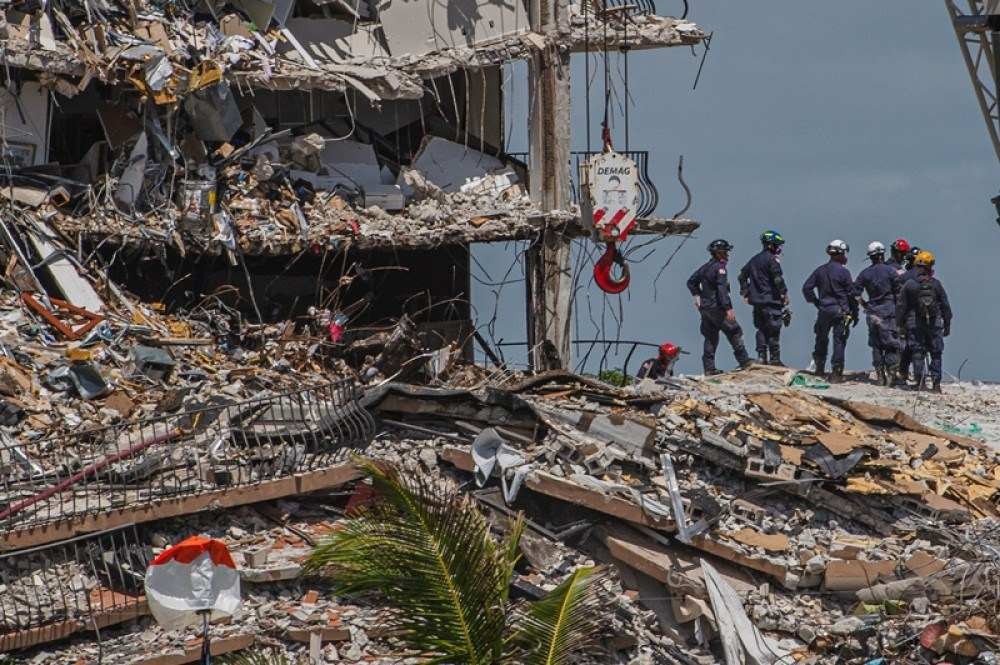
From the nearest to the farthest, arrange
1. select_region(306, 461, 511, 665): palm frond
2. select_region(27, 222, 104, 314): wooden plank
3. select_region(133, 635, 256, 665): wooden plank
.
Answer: select_region(306, 461, 511, 665): palm frond → select_region(133, 635, 256, 665): wooden plank → select_region(27, 222, 104, 314): wooden plank

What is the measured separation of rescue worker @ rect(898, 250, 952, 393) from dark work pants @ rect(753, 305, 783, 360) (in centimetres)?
147

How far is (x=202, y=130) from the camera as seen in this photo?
2662 cm

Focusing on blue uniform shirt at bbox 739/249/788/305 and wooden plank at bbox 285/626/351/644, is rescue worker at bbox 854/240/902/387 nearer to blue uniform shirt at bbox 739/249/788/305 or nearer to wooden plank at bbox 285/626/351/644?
blue uniform shirt at bbox 739/249/788/305

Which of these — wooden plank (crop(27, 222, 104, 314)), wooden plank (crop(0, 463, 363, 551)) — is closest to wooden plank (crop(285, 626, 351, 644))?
wooden plank (crop(0, 463, 363, 551))

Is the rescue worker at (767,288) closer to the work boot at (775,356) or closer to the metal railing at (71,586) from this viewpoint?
the work boot at (775,356)

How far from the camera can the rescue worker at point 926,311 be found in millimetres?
24719

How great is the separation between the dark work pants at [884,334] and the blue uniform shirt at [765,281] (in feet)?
3.52

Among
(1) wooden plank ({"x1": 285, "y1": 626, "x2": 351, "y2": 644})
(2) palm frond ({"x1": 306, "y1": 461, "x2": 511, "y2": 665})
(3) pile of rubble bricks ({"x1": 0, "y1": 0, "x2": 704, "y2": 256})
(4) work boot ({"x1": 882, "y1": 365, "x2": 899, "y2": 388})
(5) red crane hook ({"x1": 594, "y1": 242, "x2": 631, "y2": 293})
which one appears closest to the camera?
(2) palm frond ({"x1": 306, "y1": 461, "x2": 511, "y2": 665})

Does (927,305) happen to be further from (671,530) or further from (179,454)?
(179,454)

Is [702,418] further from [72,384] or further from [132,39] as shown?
[132,39]

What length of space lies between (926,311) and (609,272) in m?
4.50

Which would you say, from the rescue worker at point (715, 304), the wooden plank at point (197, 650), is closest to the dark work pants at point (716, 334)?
the rescue worker at point (715, 304)

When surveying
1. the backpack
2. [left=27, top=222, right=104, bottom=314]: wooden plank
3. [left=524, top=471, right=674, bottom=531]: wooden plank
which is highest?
[left=27, top=222, right=104, bottom=314]: wooden plank

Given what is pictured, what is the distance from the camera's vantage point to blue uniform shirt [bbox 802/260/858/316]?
25172 millimetres
